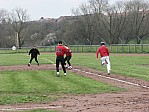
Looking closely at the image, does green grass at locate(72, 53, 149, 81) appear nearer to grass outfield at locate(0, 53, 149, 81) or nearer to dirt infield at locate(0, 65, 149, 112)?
grass outfield at locate(0, 53, 149, 81)

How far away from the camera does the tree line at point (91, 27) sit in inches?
2972

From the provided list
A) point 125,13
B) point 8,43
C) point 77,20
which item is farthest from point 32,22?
point 125,13

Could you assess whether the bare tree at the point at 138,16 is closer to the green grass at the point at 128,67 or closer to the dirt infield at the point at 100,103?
the green grass at the point at 128,67

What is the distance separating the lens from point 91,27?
3238 inches

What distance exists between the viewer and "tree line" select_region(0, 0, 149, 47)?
7550 centimetres

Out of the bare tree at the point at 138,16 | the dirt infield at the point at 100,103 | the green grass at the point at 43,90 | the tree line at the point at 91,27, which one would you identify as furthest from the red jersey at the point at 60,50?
the bare tree at the point at 138,16

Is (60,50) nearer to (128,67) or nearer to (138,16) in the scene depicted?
(128,67)

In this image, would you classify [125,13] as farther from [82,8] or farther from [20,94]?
[20,94]

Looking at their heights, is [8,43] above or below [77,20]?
below

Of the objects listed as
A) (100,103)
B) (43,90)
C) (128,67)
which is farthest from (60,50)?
(100,103)

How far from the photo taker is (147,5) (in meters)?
75.2

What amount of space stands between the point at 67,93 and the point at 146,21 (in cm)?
Answer: 6659

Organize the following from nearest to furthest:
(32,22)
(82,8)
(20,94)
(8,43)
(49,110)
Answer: (49,110) → (20,94) → (82,8) → (8,43) → (32,22)

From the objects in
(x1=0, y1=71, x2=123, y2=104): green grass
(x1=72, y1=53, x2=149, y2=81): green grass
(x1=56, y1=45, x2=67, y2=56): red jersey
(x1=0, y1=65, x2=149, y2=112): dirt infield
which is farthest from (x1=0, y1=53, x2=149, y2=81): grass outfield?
(x1=0, y1=65, x2=149, y2=112): dirt infield
